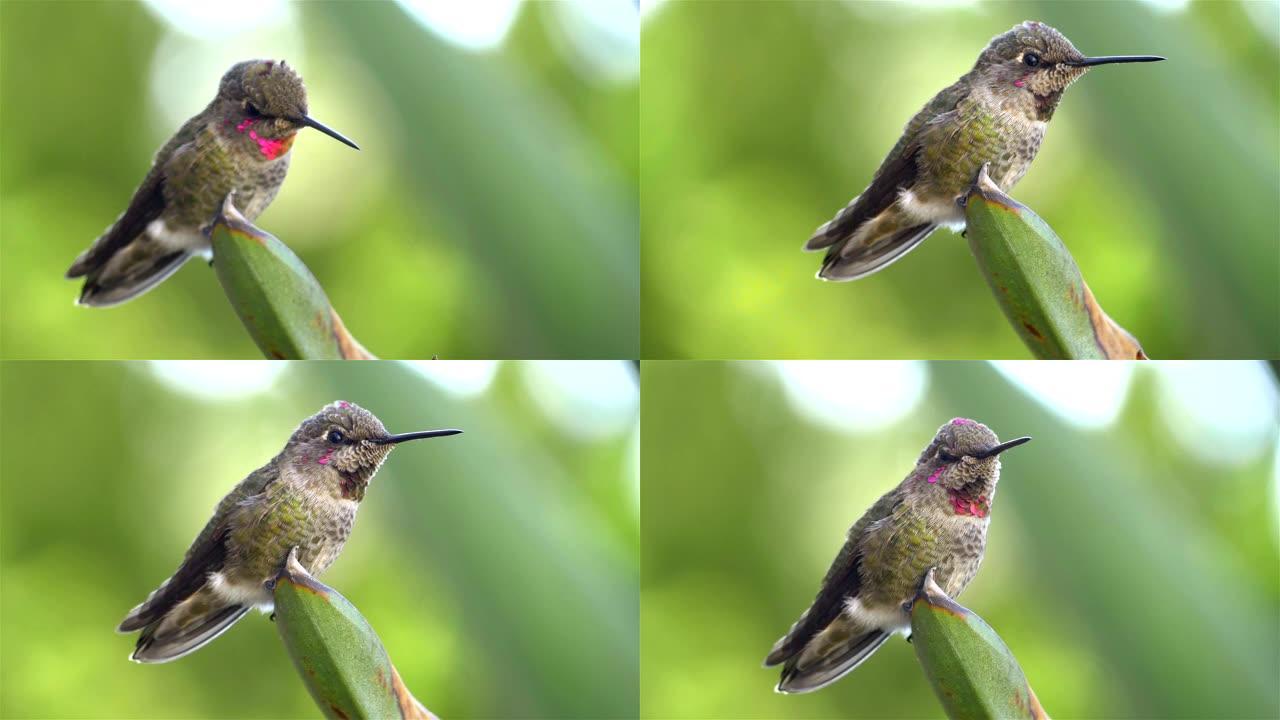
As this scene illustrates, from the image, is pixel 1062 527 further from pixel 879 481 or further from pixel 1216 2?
pixel 1216 2

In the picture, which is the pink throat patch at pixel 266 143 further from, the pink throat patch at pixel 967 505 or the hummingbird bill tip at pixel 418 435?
the pink throat patch at pixel 967 505

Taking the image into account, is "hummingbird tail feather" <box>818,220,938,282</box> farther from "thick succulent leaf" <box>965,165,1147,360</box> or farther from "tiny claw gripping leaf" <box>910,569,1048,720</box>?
"tiny claw gripping leaf" <box>910,569,1048,720</box>

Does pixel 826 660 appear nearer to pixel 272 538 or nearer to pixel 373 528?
pixel 373 528

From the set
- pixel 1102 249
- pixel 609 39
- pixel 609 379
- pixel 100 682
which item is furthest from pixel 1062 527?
pixel 100 682

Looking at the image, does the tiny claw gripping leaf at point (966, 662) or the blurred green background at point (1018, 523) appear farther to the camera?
the blurred green background at point (1018, 523)

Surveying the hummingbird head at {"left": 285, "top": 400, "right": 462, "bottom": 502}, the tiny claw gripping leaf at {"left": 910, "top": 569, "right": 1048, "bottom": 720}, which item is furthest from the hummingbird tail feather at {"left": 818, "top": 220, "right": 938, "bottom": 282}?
the hummingbird head at {"left": 285, "top": 400, "right": 462, "bottom": 502}

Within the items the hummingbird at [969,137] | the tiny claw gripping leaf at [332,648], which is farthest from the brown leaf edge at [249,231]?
the hummingbird at [969,137]
